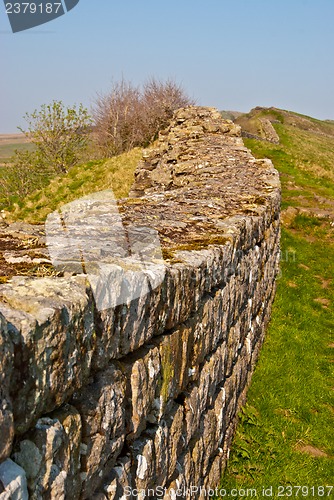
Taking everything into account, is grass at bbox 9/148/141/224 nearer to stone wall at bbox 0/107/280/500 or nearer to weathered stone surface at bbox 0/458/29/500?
stone wall at bbox 0/107/280/500

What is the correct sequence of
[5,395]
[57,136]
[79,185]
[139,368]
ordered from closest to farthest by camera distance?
1. [5,395]
2. [139,368]
3. [79,185]
4. [57,136]

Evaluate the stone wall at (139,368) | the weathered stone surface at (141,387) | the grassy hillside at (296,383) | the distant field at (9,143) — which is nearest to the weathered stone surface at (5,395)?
the stone wall at (139,368)

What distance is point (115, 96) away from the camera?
4181 cm

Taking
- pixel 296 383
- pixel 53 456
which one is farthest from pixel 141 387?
pixel 296 383

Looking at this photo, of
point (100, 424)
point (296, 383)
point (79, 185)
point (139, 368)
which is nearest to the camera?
point (100, 424)

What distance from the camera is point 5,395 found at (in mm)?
1510

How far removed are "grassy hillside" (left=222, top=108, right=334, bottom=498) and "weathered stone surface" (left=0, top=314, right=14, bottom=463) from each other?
345 centimetres

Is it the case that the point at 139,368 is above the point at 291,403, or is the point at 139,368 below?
above

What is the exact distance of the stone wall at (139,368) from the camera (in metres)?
1.67

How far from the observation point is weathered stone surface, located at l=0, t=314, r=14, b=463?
4.85ft

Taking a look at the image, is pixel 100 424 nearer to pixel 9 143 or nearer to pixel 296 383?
pixel 296 383

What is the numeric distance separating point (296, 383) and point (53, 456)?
5002 mm

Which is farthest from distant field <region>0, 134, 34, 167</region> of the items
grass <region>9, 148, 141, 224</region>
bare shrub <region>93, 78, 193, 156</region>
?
grass <region>9, 148, 141, 224</region>

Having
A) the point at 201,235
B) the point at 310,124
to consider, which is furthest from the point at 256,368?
the point at 310,124
